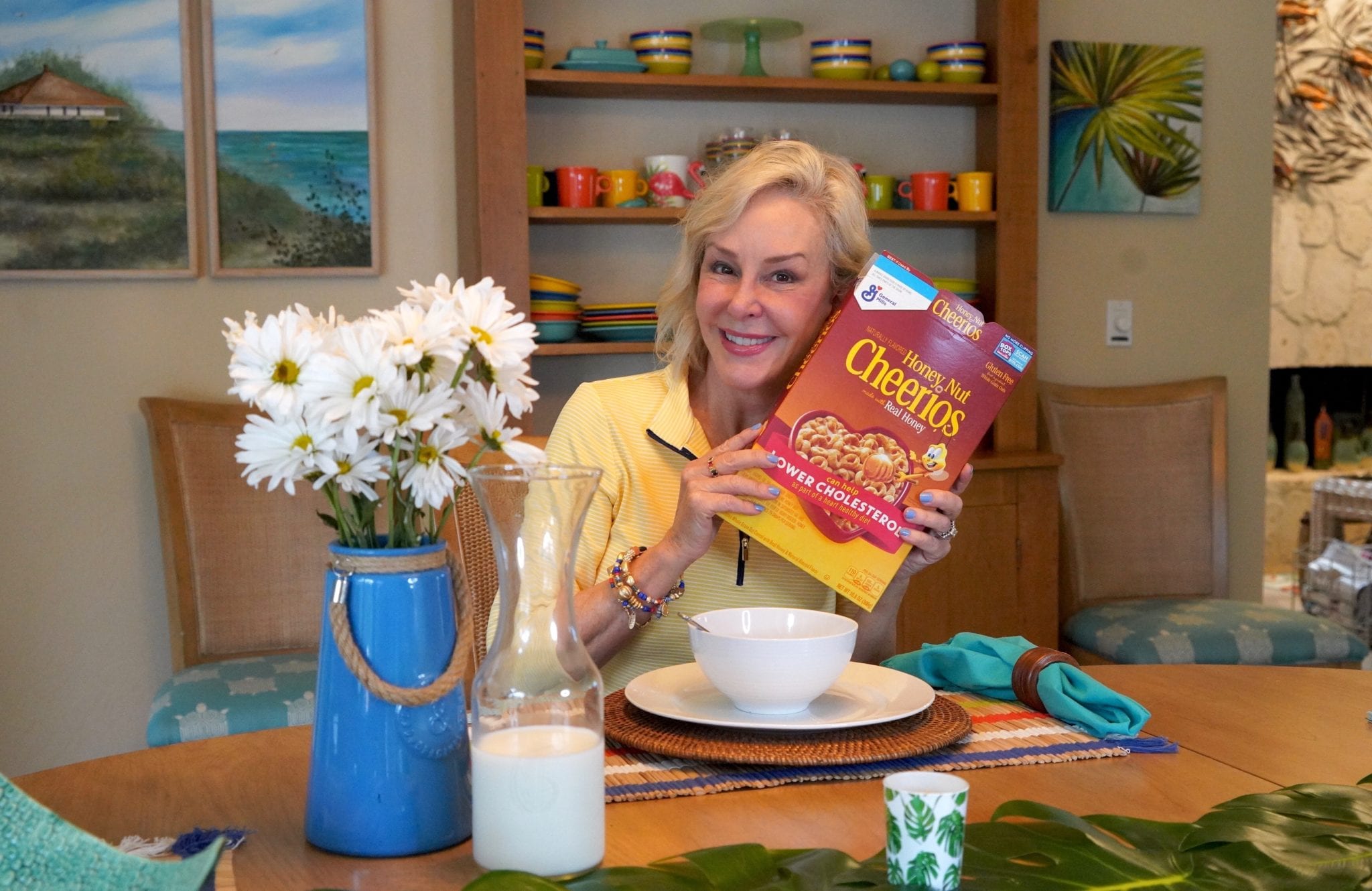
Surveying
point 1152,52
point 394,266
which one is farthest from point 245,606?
point 1152,52

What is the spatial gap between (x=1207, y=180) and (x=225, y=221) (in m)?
2.69

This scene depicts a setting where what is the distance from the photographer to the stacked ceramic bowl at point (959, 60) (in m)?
3.37

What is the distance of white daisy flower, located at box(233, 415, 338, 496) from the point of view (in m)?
0.91

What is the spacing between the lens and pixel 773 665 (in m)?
1.19

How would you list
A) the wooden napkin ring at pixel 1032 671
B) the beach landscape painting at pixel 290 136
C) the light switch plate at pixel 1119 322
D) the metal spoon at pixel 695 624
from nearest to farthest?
the metal spoon at pixel 695 624, the wooden napkin ring at pixel 1032 671, the beach landscape painting at pixel 290 136, the light switch plate at pixel 1119 322

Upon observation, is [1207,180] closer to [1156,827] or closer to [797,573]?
[797,573]

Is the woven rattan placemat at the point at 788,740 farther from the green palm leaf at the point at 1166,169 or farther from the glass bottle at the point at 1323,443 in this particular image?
the glass bottle at the point at 1323,443

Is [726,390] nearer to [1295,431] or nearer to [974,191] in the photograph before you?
[974,191]

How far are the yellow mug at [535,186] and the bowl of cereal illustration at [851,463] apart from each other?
183cm

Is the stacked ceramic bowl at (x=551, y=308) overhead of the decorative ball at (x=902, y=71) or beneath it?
beneath

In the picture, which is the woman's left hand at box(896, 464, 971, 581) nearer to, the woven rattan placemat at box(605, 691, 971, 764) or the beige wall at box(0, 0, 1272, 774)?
the woven rattan placemat at box(605, 691, 971, 764)

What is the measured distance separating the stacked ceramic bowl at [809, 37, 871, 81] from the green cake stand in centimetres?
9

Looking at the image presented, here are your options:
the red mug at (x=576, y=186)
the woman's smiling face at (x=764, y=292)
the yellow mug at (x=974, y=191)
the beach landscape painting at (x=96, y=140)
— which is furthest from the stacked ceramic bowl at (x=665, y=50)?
the woman's smiling face at (x=764, y=292)

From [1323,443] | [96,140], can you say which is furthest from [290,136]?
[1323,443]
